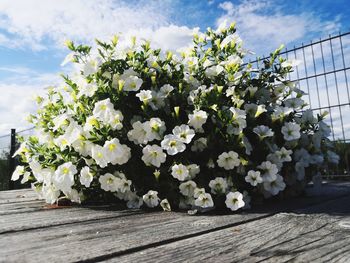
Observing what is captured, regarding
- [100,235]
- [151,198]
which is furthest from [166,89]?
[100,235]

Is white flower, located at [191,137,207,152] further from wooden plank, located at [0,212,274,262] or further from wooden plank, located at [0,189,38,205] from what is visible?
wooden plank, located at [0,189,38,205]

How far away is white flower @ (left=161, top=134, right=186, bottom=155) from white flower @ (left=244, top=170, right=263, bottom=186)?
0.37m

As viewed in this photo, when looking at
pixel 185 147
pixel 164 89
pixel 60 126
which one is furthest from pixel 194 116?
pixel 60 126

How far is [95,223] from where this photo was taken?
1575mm

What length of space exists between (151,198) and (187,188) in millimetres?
208

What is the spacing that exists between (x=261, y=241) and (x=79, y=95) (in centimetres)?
145

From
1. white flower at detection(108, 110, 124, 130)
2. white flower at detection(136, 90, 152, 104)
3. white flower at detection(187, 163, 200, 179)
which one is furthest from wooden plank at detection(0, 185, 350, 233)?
white flower at detection(136, 90, 152, 104)

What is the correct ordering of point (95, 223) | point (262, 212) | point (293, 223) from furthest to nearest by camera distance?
point (262, 212) → point (95, 223) → point (293, 223)

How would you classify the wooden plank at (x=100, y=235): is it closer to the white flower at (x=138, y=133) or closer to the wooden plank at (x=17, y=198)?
the white flower at (x=138, y=133)

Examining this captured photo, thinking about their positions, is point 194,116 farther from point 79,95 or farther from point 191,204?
point 79,95

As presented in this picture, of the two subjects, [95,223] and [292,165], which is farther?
[292,165]

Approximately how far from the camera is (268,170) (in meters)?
1.98

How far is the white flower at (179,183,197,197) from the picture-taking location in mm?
1888

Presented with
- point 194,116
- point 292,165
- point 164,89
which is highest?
point 164,89
